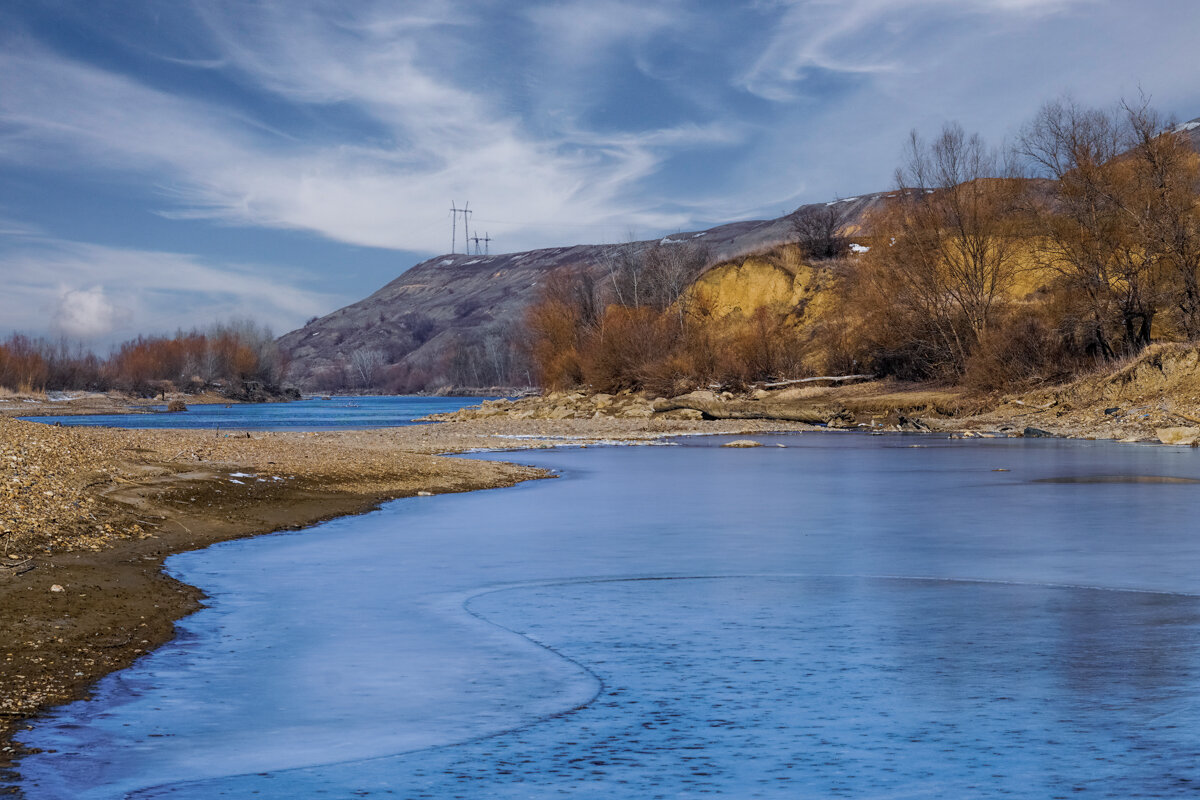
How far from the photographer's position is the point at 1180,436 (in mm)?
26859

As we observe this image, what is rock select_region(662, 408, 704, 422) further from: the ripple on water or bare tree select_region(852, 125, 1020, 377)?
the ripple on water

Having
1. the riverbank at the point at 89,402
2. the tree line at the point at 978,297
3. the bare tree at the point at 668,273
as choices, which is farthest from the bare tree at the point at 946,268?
the riverbank at the point at 89,402

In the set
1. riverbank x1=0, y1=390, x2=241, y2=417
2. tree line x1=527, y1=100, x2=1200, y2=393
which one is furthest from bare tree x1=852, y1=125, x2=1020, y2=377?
riverbank x1=0, y1=390, x2=241, y2=417

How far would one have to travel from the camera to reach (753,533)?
1224cm

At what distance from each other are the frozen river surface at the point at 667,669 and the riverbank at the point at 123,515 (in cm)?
33

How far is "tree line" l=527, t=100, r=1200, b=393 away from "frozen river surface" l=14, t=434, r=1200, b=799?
26.4 metres

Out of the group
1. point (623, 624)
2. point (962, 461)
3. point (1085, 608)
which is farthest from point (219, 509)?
point (962, 461)

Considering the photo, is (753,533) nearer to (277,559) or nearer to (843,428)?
(277,559)

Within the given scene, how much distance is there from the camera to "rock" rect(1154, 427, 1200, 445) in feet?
87.2

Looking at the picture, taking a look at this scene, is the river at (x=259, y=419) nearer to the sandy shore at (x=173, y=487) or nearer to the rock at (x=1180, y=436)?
the sandy shore at (x=173, y=487)

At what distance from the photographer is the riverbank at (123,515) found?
Answer: 6082mm

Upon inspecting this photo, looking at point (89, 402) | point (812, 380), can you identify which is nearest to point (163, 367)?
point (89, 402)

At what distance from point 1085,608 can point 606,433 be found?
29706mm

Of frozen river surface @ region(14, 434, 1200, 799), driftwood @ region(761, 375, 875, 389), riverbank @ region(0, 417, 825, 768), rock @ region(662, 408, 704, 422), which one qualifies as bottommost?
frozen river surface @ region(14, 434, 1200, 799)
